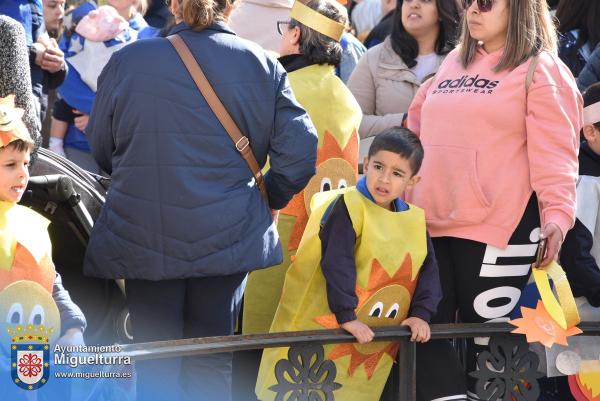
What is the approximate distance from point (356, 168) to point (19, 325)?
195 cm

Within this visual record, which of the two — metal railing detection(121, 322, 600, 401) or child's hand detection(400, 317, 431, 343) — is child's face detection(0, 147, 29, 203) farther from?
child's hand detection(400, 317, 431, 343)

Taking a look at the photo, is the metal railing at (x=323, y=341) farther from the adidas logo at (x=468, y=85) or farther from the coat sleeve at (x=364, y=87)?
the coat sleeve at (x=364, y=87)

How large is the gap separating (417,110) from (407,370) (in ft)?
3.60

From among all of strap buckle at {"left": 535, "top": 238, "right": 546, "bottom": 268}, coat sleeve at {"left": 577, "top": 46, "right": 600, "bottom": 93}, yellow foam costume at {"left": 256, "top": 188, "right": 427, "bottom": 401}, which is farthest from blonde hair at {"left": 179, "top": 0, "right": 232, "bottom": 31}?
coat sleeve at {"left": 577, "top": 46, "right": 600, "bottom": 93}

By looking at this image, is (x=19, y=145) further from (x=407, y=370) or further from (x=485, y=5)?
(x=485, y=5)

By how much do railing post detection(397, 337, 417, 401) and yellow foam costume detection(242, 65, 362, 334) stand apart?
79cm

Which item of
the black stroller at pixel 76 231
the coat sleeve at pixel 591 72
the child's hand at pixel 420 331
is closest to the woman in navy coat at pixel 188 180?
the black stroller at pixel 76 231

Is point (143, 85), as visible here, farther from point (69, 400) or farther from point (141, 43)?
point (69, 400)

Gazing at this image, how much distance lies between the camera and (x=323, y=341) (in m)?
3.87

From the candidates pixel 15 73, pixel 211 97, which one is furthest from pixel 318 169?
pixel 15 73

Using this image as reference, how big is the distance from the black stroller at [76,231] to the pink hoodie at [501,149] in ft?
4.11

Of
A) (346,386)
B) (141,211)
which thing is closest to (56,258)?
(141,211)

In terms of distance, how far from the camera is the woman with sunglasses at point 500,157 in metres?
4.09

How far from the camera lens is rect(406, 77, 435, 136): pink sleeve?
4523mm
